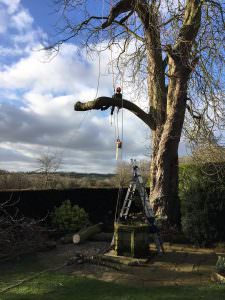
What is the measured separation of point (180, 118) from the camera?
40.8 feet

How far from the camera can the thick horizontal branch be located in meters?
12.7

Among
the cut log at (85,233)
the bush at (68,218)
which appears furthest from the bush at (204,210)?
the bush at (68,218)

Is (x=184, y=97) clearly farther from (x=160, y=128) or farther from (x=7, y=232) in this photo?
(x=7, y=232)

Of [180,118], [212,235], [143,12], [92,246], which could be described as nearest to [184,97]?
[180,118]

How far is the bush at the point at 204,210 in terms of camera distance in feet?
34.0

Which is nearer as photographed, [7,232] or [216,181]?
[7,232]

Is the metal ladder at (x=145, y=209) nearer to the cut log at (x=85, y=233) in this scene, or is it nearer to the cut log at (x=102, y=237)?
the cut log at (x=85, y=233)

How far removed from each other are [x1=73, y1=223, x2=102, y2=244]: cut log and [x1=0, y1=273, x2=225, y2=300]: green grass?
11.3 ft

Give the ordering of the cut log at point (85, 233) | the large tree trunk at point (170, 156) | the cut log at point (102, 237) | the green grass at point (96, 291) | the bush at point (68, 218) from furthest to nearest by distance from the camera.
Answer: the large tree trunk at point (170, 156) < the bush at point (68, 218) < the cut log at point (102, 237) < the cut log at point (85, 233) < the green grass at point (96, 291)

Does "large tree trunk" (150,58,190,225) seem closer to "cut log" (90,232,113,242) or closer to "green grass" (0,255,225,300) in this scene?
"cut log" (90,232,113,242)

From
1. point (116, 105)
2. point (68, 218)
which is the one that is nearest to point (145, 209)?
point (68, 218)

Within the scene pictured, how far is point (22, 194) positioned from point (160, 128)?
452 centimetres

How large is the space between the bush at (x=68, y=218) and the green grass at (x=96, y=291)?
4678mm

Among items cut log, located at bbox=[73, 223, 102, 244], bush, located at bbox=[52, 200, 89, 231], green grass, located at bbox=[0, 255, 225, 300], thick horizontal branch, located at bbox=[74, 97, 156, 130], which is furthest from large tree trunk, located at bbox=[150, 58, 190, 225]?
green grass, located at bbox=[0, 255, 225, 300]
